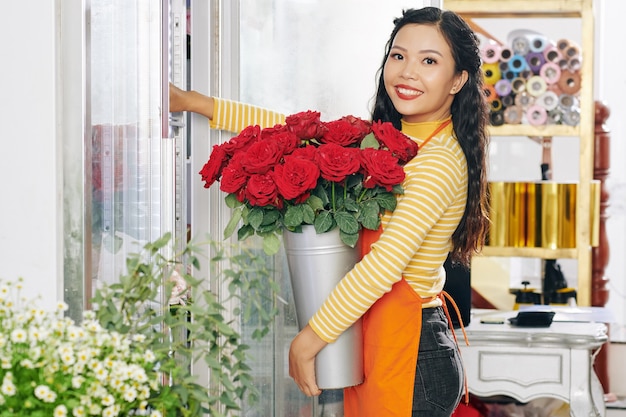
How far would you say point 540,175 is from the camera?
13.6 feet

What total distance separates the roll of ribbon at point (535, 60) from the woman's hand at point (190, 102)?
Result: 1997 millimetres

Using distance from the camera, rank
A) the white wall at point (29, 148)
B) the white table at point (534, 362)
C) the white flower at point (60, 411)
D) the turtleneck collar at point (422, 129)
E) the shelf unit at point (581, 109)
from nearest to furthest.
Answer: the white flower at point (60, 411) < the white wall at point (29, 148) < the turtleneck collar at point (422, 129) < the white table at point (534, 362) < the shelf unit at point (581, 109)

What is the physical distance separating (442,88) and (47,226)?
881mm

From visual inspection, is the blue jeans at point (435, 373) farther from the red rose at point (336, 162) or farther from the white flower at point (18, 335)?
the white flower at point (18, 335)

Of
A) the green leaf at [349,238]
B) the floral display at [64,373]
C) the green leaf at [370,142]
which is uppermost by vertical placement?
the green leaf at [370,142]

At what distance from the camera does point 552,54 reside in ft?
11.4

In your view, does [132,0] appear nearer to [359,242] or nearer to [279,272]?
[359,242]

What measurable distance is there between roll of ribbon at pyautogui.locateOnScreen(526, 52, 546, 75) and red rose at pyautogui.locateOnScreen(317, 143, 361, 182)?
86.1 inches

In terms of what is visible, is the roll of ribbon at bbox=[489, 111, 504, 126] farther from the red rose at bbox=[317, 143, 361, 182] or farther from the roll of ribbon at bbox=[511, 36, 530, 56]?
the red rose at bbox=[317, 143, 361, 182]

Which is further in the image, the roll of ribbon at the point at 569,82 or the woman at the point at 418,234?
the roll of ribbon at the point at 569,82

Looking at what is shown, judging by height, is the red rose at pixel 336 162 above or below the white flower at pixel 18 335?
above

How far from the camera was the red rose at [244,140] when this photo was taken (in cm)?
153

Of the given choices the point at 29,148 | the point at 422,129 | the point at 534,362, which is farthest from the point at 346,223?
the point at 534,362

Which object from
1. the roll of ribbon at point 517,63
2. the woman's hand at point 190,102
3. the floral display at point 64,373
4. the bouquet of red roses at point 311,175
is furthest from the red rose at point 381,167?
the roll of ribbon at point 517,63
